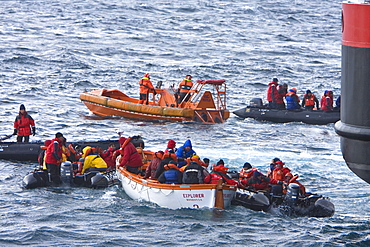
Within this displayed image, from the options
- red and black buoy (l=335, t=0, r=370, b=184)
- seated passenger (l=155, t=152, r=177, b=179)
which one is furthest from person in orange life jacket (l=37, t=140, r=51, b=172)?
red and black buoy (l=335, t=0, r=370, b=184)

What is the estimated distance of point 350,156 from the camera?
830 centimetres

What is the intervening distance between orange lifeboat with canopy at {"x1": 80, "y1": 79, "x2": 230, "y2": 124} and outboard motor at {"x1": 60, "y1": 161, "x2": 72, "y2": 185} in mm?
9133

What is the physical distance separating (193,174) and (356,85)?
261 inches

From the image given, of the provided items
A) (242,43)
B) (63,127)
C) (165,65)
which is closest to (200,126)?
(63,127)

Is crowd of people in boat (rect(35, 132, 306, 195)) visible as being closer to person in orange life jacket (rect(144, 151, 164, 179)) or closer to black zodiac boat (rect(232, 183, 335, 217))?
person in orange life jacket (rect(144, 151, 164, 179))

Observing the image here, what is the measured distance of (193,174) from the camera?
1427 centimetres

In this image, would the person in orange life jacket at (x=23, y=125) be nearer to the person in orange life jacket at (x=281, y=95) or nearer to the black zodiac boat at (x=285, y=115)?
the black zodiac boat at (x=285, y=115)

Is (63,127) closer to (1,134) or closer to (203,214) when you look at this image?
(1,134)

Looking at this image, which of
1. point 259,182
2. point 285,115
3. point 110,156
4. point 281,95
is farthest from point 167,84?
point 259,182

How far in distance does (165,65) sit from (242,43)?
384 inches

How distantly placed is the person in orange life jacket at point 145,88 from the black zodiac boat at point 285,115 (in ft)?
11.7

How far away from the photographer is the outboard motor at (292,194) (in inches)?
555

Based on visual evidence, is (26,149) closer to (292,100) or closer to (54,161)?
(54,161)

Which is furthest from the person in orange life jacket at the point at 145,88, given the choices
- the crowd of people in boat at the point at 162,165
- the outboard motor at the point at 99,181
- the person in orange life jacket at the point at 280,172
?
the person in orange life jacket at the point at 280,172
